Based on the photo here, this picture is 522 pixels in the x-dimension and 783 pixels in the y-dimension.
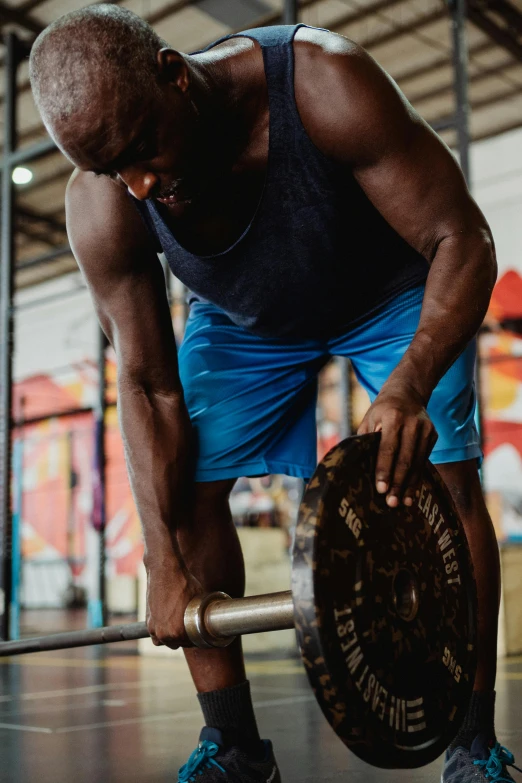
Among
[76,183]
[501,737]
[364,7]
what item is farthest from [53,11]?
[501,737]

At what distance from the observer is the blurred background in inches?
199

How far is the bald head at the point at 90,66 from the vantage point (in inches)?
48.3

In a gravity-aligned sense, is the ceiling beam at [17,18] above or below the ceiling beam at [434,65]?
above

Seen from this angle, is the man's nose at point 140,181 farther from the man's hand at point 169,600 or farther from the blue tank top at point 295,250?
the man's hand at point 169,600

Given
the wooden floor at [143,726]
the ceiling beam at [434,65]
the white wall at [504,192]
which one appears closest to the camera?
the wooden floor at [143,726]

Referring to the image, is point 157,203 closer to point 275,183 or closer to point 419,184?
point 275,183

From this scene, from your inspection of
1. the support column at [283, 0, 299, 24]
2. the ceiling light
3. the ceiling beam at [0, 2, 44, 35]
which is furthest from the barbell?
the ceiling beam at [0, 2, 44, 35]

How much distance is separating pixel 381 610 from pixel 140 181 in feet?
2.31

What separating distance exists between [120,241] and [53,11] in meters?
6.25

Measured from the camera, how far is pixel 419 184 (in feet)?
4.38

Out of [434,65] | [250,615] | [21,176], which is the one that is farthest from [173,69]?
[434,65]

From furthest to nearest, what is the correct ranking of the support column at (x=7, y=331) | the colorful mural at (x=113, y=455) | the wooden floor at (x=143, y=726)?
the colorful mural at (x=113, y=455), the support column at (x=7, y=331), the wooden floor at (x=143, y=726)

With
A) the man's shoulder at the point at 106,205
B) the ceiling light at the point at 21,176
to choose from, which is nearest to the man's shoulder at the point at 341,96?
the man's shoulder at the point at 106,205

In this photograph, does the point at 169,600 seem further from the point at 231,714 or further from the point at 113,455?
the point at 113,455
